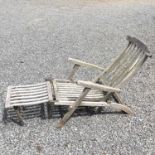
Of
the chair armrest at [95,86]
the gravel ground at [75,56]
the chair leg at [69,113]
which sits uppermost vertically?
the chair armrest at [95,86]

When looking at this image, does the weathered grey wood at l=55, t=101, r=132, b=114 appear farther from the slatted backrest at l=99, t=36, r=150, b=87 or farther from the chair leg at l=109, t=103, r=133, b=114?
the slatted backrest at l=99, t=36, r=150, b=87

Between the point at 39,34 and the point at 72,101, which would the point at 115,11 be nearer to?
the point at 39,34

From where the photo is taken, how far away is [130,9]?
13.9m

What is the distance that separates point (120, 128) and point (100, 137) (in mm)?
396

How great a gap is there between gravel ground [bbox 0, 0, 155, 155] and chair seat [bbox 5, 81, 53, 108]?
0.33 metres

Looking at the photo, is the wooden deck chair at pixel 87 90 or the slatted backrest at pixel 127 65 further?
the slatted backrest at pixel 127 65

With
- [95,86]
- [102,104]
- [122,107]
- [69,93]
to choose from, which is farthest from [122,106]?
[69,93]

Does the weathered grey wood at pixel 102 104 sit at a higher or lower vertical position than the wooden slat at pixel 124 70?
lower

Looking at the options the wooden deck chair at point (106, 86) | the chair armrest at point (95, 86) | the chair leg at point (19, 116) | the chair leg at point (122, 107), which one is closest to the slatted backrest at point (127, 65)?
the wooden deck chair at point (106, 86)

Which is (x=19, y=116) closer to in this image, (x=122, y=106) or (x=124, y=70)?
(x=122, y=106)

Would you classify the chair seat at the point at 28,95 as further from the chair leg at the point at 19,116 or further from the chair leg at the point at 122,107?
the chair leg at the point at 122,107

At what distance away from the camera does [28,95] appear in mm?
5680

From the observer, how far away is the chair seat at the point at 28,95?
5.42 metres

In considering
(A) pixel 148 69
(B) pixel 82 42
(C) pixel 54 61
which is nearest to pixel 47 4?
(B) pixel 82 42
